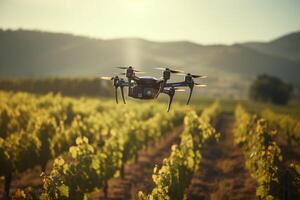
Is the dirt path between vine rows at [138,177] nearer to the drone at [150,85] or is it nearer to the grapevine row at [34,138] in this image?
the grapevine row at [34,138]

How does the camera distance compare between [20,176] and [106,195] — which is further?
[20,176]

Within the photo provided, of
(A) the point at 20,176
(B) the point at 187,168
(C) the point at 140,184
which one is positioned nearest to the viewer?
(B) the point at 187,168

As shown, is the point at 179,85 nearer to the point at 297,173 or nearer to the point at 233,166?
the point at 297,173

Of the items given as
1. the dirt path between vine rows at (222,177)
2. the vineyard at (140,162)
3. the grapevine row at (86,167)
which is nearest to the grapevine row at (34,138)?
the vineyard at (140,162)

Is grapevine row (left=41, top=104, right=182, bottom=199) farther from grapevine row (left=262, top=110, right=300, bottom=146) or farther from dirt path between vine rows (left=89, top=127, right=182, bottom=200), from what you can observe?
grapevine row (left=262, top=110, right=300, bottom=146)

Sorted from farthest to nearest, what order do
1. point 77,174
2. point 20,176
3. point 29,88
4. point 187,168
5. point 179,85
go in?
point 29,88 < point 20,176 < point 187,168 < point 77,174 < point 179,85

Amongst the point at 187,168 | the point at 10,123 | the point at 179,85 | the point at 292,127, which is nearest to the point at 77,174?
the point at 187,168

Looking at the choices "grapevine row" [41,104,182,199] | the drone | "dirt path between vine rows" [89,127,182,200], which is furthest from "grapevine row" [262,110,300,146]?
the drone
